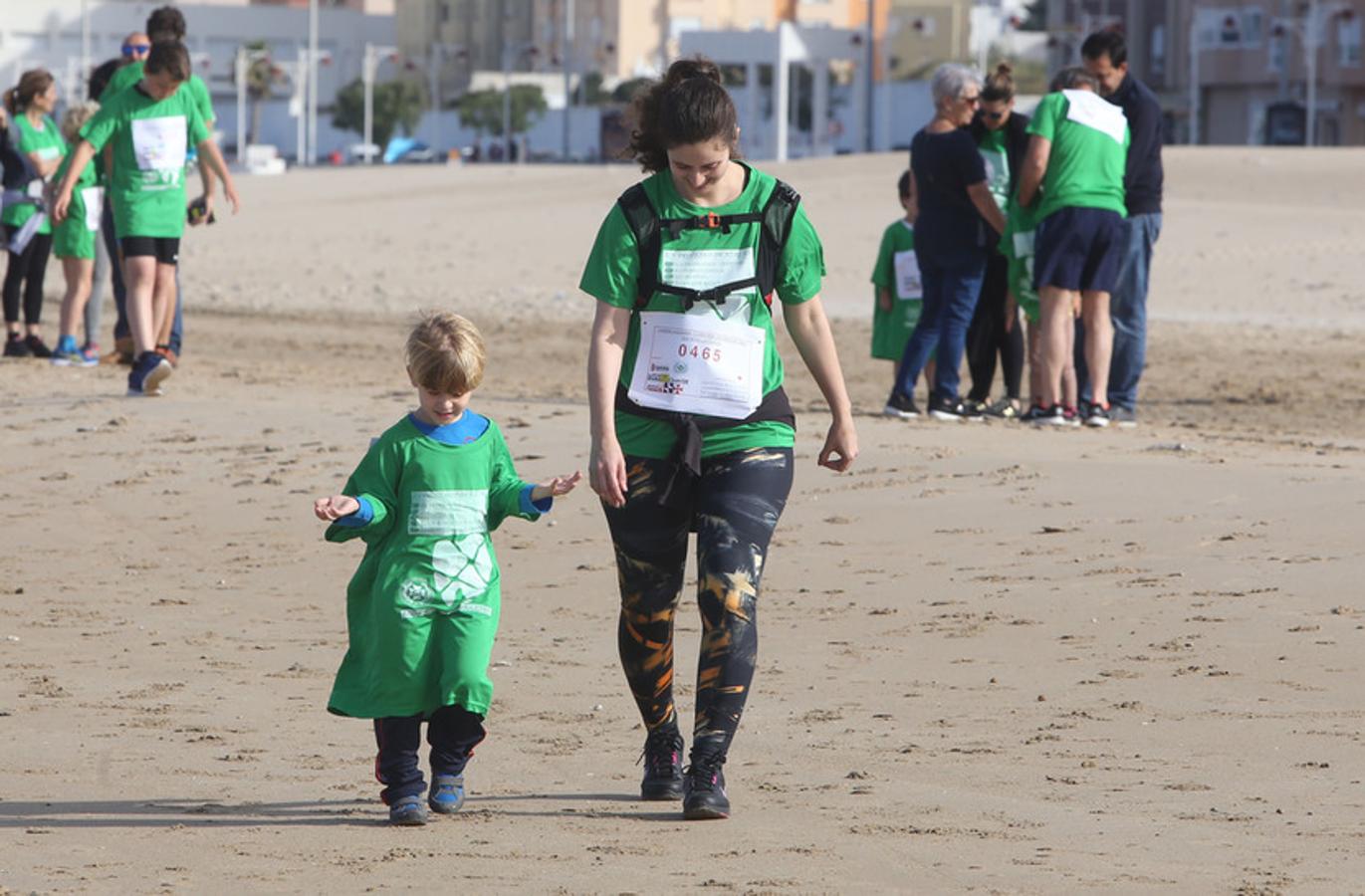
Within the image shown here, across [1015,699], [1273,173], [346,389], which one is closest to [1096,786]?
[1015,699]

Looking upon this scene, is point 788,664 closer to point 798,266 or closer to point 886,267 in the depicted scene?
point 798,266

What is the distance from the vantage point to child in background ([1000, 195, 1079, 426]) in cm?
1121

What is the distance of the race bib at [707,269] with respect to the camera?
5.08 meters

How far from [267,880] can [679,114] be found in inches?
73.4

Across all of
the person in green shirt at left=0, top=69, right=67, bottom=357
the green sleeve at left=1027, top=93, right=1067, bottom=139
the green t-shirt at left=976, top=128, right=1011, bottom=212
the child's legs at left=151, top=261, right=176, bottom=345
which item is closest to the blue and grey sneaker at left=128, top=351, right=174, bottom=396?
the child's legs at left=151, top=261, right=176, bottom=345

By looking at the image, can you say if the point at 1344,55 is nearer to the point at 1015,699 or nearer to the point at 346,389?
the point at 346,389

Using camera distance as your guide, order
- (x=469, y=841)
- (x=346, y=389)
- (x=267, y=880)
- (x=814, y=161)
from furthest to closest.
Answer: (x=814, y=161) → (x=346, y=389) → (x=469, y=841) → (x=267, y=880)

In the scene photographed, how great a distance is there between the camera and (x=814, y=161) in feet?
136

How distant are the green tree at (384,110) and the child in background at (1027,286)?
87.2 m

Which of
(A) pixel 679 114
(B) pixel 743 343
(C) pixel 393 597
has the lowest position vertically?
(C) pixel 393 597

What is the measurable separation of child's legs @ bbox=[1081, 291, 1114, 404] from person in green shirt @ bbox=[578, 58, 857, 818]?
6.20 meters

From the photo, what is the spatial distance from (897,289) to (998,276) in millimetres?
655

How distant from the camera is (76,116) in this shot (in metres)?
14.2

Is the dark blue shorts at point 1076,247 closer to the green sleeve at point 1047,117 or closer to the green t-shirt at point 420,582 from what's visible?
the green sleeve at point 1047,117
